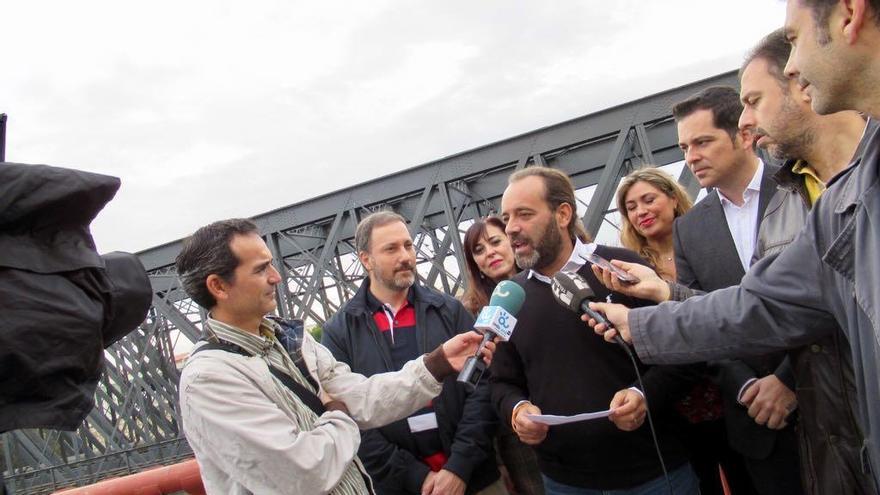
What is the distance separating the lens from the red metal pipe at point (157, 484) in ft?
12.9

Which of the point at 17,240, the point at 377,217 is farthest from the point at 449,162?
the point at 17,240

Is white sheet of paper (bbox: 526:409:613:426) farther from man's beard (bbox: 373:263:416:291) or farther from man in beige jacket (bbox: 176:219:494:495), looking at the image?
man's beard (bbox: 373:263:416:291)

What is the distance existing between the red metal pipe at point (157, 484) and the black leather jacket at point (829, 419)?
3.32 meters

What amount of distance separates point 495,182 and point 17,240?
8.72 metres

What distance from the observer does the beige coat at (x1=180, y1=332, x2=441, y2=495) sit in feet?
7.66

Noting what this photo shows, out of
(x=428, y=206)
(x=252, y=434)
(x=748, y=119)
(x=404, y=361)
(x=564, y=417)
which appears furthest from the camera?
(x=428, y=206)

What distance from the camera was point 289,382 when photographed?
268 cm

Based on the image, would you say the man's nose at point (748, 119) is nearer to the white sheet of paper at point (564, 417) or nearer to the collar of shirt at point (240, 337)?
the white sheet of paper at point (564, 417)

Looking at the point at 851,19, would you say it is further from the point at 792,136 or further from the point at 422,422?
the point at 422,422

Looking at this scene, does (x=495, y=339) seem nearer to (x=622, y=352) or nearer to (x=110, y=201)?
(x=622, y=352)

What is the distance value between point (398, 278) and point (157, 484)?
78.0 inches

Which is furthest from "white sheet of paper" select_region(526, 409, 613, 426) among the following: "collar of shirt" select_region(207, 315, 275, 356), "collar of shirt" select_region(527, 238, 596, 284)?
"collar of shirt" select_region(207, 315, 275, 356)

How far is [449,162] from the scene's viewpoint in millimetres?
9734

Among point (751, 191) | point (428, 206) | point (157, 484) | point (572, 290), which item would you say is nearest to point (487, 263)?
point (751, 191)
